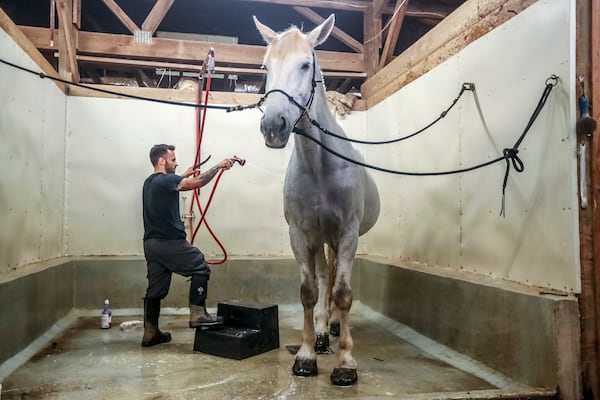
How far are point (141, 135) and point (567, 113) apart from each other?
3.67m

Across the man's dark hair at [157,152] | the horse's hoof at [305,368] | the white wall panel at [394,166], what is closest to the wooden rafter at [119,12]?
the white wall panel at [394,166]

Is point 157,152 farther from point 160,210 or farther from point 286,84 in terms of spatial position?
point 286,84

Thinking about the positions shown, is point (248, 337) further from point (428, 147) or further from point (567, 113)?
point (567, 113)

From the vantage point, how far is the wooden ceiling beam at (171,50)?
4.66 meters

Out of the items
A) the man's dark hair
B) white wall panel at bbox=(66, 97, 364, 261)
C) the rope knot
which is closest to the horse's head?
the rope knot

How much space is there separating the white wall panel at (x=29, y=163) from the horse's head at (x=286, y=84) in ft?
5.57

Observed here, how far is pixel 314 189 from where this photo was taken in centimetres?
247

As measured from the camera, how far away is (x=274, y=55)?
7.27ft

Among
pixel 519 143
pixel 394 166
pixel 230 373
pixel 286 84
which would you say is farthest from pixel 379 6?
pixel 230 373

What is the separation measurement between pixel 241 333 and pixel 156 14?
356 cm

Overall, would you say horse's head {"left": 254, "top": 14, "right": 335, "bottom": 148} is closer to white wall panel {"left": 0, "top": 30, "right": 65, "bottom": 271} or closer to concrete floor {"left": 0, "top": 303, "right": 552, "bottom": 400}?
concrete floor {"left": 0, "top": 303, "right": 552, "bottom": 400}

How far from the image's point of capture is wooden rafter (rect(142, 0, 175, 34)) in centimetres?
472

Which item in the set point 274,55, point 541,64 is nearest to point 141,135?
point 274,55

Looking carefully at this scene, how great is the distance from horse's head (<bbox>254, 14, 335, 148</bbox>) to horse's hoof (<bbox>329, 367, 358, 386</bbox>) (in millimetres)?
1195
